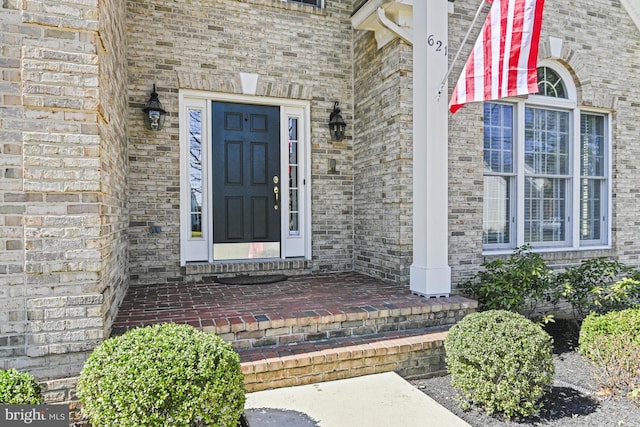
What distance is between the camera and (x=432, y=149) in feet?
13.5

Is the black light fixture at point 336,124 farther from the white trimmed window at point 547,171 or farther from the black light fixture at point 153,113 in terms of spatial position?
the black light fixture at point 153,113

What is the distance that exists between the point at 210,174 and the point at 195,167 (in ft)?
0.73

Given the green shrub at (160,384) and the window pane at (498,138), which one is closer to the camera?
the green shrub at (160,384)

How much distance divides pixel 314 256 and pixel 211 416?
3439mm

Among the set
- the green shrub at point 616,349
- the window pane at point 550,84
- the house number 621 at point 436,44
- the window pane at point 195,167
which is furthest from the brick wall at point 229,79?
the green shrub at point 616,349

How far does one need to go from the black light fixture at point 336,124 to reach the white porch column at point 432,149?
1.38 meters

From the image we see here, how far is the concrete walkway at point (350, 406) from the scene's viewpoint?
2.48 meters

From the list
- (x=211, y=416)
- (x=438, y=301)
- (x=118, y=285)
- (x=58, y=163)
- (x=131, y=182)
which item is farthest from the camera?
(x=131, y=182)

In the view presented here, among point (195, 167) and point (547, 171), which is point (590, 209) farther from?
point (195, 167)

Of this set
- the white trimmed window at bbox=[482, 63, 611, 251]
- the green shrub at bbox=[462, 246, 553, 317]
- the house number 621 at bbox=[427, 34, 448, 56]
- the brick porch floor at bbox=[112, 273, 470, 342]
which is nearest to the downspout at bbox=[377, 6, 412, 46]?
the house number 621 at bbox=[427, 34, 448, 56]

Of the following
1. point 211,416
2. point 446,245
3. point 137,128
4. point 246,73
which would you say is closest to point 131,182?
point 137,128

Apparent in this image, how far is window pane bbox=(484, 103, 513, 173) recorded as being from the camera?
498cm

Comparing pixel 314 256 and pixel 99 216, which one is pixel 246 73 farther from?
pixel 99 216

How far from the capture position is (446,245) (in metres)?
4.23
